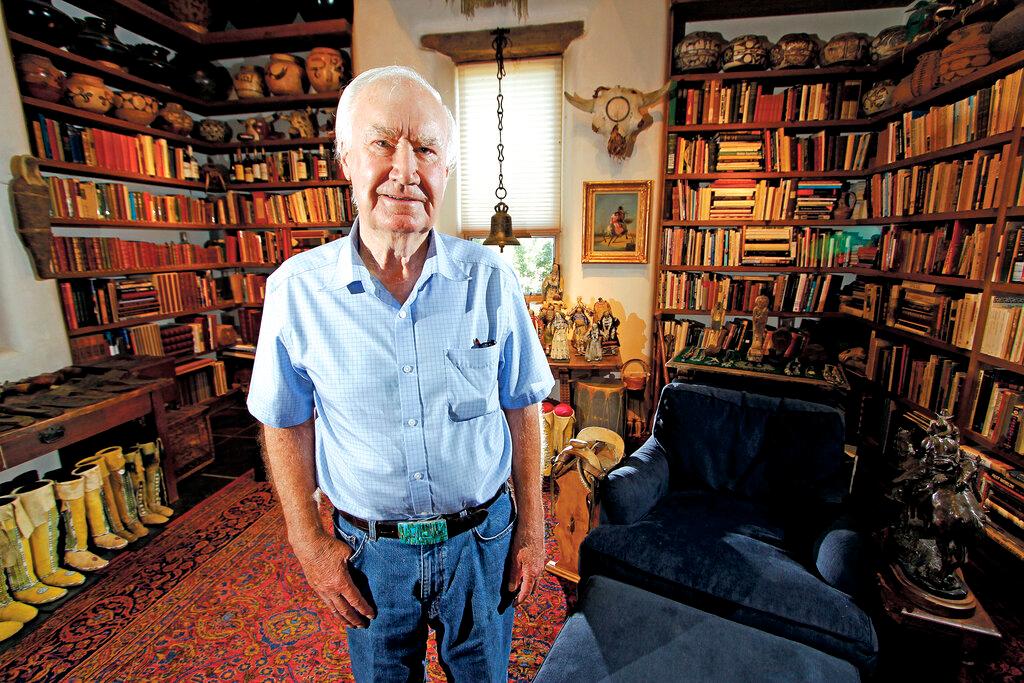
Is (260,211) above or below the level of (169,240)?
above

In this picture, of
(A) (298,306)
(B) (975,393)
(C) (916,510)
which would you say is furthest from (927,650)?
(A) (298,306)

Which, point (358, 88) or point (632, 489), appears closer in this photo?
point (358, 88)

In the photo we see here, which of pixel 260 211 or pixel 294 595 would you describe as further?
pixel 260 211

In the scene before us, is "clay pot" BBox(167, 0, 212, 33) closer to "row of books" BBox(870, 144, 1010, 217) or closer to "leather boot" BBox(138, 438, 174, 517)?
"leather boot" BBox(138, 438, 174, 517)

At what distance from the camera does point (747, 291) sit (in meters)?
3.46

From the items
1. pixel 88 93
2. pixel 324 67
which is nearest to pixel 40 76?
pixel 88 93

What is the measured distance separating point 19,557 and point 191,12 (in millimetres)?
3932

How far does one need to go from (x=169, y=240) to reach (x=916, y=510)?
521 cm

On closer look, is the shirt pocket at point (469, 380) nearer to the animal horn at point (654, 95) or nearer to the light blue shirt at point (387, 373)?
the light blue shirt at point (387, 373)

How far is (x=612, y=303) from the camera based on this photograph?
384cm

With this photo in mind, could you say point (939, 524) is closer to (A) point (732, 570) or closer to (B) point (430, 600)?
(A) point (732, 570)

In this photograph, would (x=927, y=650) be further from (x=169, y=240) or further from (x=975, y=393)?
(x=169, y=240)

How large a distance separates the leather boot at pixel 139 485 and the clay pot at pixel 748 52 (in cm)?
457

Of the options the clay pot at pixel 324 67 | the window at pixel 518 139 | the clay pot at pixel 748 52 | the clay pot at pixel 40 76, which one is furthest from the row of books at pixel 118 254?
the clay pot at pixel 748 52
